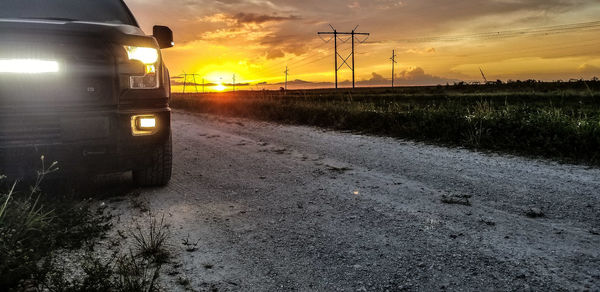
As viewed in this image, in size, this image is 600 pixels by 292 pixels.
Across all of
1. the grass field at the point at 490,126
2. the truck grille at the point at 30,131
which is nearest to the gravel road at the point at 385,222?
the grass field at the point at 490,126

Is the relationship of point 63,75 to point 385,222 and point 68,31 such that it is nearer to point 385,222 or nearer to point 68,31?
point 68,31

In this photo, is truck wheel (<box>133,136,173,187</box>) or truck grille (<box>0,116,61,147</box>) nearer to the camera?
truck grille (<box>0,116,61,147</box>)

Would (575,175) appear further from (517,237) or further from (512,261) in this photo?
(512,261)

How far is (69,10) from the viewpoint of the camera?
3736mm

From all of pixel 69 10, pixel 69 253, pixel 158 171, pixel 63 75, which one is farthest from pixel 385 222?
pixel 69 10

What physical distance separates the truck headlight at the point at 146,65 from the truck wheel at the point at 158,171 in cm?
70

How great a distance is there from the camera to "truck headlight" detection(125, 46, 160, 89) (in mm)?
3152

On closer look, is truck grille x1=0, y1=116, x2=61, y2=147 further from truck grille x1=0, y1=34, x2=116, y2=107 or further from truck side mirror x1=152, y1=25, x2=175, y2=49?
truck side mirror x1=152, y1=25, x2=175, y2=49

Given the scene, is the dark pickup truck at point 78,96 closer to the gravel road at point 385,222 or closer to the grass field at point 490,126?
the gravel road at point 385,222

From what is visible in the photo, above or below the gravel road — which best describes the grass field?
above

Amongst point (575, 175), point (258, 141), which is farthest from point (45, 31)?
point (575, 175)

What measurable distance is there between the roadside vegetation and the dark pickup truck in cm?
26

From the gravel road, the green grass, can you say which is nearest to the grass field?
the gravel road

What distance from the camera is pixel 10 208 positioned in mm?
2568
